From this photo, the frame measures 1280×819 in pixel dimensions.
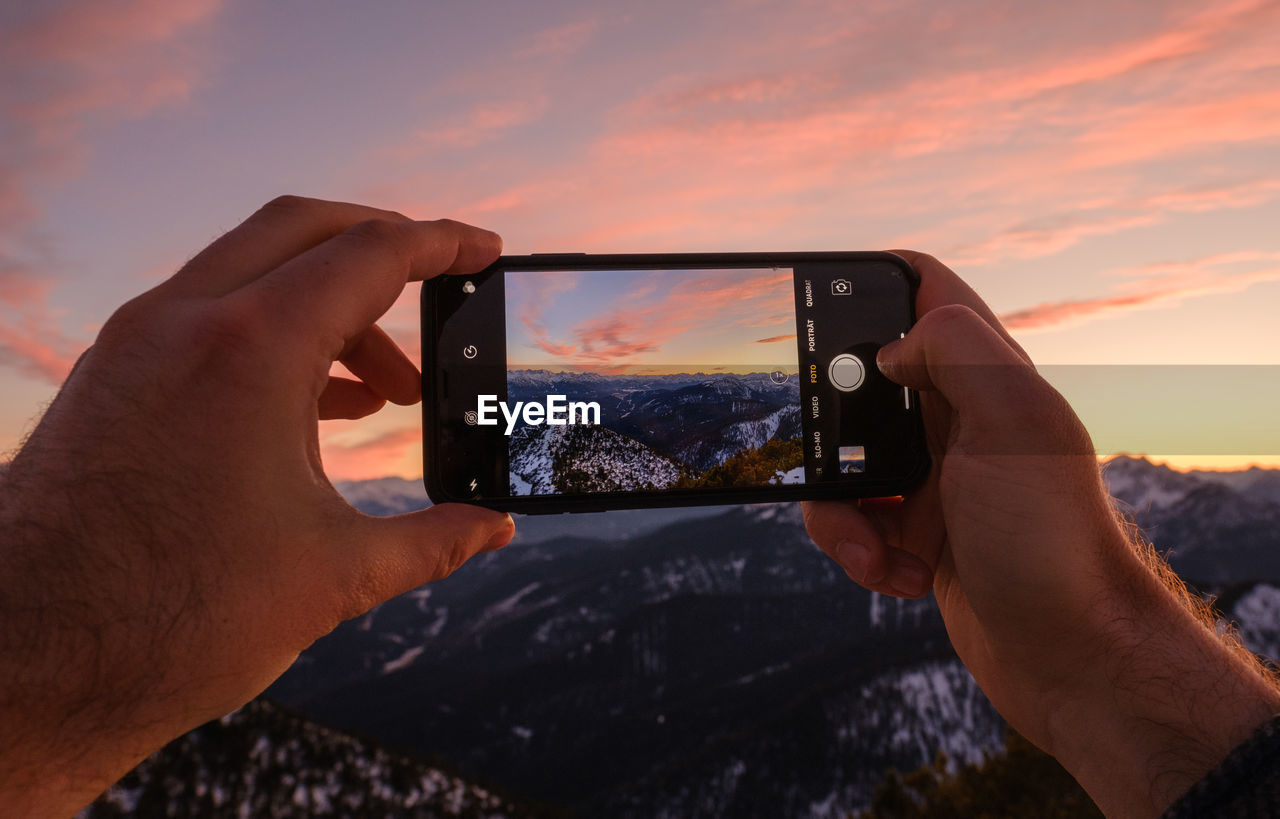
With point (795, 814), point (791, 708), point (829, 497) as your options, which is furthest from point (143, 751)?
point (791, 708)

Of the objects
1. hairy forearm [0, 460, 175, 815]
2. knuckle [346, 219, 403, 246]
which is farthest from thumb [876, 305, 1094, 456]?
hairy forearm [0, 460, 175, 815]

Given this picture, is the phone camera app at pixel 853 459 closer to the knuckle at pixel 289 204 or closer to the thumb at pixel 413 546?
the thumb at pixel 413 546

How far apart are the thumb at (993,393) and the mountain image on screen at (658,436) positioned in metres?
1.02

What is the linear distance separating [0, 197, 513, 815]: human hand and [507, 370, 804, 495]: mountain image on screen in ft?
3.74

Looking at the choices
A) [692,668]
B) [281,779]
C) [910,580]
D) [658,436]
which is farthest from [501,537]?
[692,668]

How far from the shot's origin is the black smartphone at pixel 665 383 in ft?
14.1

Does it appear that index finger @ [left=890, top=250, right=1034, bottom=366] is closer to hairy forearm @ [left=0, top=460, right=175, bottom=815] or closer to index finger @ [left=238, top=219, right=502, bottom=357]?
index finger @ [left=238, top=219, right=502, bottom=357]

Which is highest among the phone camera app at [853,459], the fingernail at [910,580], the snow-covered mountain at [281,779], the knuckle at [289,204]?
the knuckle at [289,204]

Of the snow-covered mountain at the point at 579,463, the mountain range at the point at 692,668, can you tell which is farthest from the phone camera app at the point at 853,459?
the mountain range at the point at 692,668

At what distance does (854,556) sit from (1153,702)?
170 cm

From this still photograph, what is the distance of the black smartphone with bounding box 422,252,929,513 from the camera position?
4.29 metres

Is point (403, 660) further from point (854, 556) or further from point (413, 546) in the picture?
point (413, 546)

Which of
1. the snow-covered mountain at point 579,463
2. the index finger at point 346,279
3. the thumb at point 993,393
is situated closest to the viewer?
the index finger at point 346,279

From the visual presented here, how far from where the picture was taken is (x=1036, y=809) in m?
31.6
